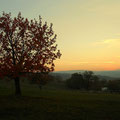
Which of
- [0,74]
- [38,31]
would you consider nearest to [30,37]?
[38,31]

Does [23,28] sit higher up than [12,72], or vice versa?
[23,28]

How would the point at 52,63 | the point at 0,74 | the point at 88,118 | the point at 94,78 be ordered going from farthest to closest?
the point at 94,78 → the point at 52,63 → the point at 0,74 → the point at 88,118

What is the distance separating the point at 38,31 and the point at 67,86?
83.9 meters

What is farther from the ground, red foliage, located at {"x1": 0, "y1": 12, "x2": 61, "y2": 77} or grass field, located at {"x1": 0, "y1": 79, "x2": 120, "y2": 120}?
red foliage, located at {"x1": 0, "y1": 12, "x2": 61, "y2": 77}

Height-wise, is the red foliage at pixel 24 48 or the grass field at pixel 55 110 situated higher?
the red foliage at pixel 24 48

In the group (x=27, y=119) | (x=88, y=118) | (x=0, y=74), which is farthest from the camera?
(x=0, y=74)

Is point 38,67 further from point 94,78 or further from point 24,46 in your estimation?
point 94,78

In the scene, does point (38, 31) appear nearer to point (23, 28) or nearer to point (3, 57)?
point (23, 28)

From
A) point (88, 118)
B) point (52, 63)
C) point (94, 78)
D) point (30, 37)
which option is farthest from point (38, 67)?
point (94, 78)

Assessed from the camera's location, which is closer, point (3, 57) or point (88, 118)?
point (88, 118)

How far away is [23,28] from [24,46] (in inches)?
107

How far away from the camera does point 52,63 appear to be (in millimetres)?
27984

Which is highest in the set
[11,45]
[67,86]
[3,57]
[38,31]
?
[38,31]

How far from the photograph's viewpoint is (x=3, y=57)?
27031mm
